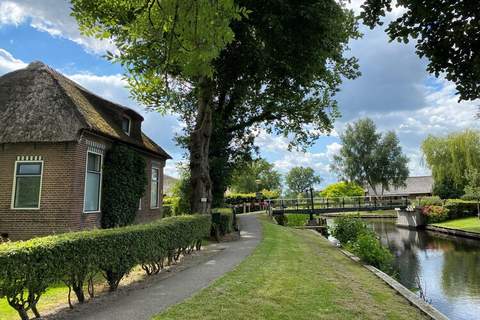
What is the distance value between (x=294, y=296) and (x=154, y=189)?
15.6 meters

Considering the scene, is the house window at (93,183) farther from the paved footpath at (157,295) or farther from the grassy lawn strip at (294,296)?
the grassy lawn strip at (294,296)

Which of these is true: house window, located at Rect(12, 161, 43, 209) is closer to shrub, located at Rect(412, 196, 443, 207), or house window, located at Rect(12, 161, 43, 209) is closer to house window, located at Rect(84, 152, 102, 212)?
house window, located at Rect(84, 152, 102, 212)

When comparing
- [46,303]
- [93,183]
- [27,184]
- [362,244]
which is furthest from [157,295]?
[93,183]

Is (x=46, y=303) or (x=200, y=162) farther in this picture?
(x=200, y=162)

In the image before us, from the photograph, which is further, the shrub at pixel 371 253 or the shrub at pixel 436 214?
the shrub at pixel 436 214

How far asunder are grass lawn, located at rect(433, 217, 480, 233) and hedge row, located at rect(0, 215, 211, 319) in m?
27.5

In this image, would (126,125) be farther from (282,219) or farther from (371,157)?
(371,157)

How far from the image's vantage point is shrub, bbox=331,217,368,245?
1602 centimetres

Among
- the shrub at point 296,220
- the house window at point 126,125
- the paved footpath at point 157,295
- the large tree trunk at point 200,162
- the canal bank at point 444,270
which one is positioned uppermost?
the house window at point 126,125

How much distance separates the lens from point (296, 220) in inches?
1353

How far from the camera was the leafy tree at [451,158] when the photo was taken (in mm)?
42844

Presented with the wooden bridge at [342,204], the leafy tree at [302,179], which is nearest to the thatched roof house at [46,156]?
the wooden bridge at [342,204]

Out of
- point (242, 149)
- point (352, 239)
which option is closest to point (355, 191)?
point (242, 149)

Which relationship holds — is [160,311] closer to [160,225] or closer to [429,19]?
[160,225]
